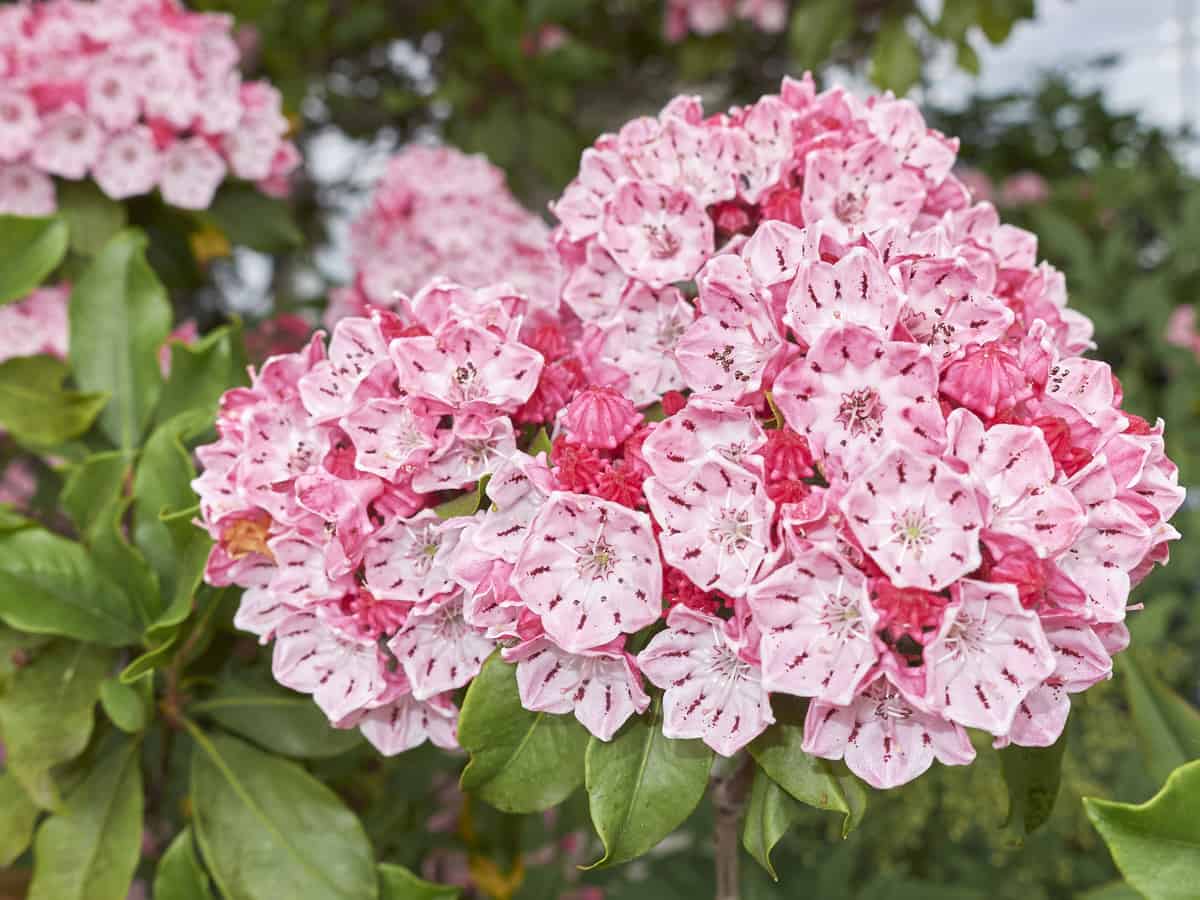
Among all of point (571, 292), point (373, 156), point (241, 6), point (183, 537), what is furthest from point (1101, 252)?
point (183, 537)

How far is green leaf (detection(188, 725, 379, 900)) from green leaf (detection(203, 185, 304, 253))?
2.13ft

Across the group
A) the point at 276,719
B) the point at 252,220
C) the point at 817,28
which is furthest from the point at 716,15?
the point at 276,719

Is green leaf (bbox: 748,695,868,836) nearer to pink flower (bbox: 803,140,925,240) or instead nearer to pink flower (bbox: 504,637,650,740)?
pink flower (bbox: 504,637,650,740)

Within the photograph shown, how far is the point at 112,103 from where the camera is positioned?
1099mm

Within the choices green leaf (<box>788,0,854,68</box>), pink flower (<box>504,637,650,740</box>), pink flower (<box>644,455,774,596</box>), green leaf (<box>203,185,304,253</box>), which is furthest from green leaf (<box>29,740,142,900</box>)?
green leaf (<box>788,0,854,68</box>)

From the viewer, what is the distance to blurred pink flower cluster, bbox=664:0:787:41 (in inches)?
72.1

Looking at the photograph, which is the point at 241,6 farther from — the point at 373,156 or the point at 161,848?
the point at 161,848

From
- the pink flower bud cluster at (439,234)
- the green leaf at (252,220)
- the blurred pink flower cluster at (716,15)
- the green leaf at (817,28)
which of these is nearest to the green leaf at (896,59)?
the green leaf at (817,28)

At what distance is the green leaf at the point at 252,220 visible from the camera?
1.26 m

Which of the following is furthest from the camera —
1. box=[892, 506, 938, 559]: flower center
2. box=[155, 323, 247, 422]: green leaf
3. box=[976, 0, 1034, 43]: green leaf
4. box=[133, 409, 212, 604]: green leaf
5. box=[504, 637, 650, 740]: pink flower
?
box=[976, 0, 1034, 43]: green leaf

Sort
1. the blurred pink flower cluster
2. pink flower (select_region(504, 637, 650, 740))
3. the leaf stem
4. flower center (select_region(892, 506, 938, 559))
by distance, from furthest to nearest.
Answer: the blurred pink flower cluster, the leaf stem, pink flower (select_region(504, 637, 650, 740)), flower center (select_region(892, 506, 938, 559))

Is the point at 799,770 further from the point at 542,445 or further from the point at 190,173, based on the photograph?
the point at 190,173

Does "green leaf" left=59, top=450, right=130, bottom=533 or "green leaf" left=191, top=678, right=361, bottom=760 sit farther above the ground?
"green leaf" left=59, top=450, right=130, bottom=533

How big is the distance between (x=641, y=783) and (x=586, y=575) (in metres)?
0.13
